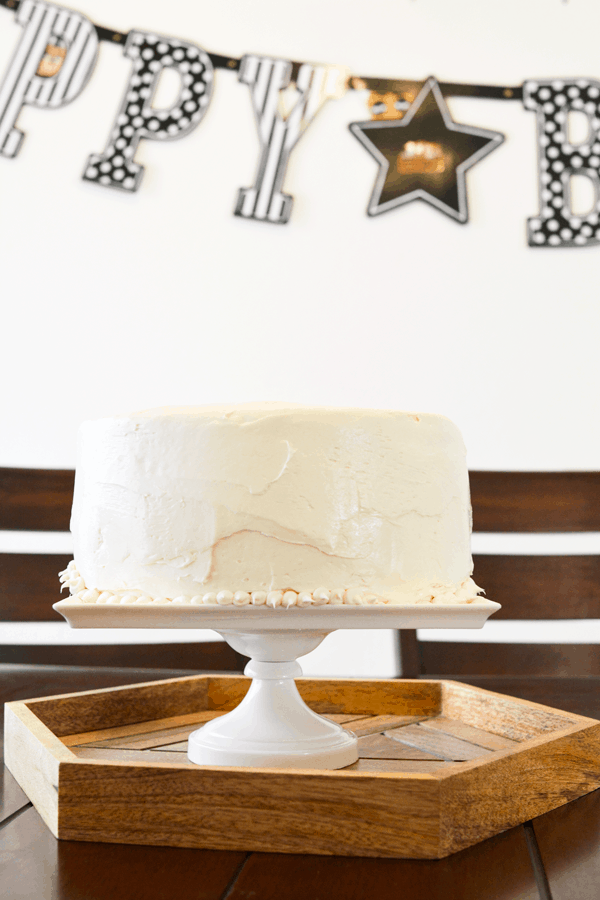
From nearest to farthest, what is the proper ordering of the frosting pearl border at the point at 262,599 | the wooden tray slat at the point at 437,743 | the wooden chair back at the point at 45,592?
the frosting pearl border at the point at 262,599
the wooden tray slat at the point at 437,743
the wooden chair back at the point at 45,592

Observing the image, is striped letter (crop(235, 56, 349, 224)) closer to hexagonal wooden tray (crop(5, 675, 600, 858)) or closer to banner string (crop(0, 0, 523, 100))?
banner string (crop(0, 0, 523, 100))

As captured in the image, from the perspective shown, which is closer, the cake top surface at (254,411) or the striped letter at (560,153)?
the cake top surface at (254,411)

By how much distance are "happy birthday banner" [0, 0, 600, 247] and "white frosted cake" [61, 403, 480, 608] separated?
4.99 ft

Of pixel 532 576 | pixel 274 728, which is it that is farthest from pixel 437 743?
pixel 532 576

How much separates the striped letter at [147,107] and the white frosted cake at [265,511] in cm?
153

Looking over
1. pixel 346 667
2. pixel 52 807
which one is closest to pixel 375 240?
pixel 346 667

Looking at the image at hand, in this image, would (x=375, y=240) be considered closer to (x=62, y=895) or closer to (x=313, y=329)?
(x=313, y=329)

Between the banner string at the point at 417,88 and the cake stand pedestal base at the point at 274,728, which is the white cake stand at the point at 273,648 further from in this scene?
the banner string at the point at 417,88

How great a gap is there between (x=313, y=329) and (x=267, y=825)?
1639 millimetres

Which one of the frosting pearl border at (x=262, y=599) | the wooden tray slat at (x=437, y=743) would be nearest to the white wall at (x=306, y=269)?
the wooden tray slat at (x=437, y=743)

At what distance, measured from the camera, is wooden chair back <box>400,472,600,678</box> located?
1.61 m

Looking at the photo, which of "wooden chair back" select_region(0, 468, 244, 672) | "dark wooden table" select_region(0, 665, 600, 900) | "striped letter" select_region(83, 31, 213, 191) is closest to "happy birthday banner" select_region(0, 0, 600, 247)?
"striped letter" select_region(83, 31, 213, 191)

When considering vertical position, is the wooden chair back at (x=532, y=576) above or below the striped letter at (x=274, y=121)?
below

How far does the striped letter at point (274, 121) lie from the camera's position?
6.78 ft
